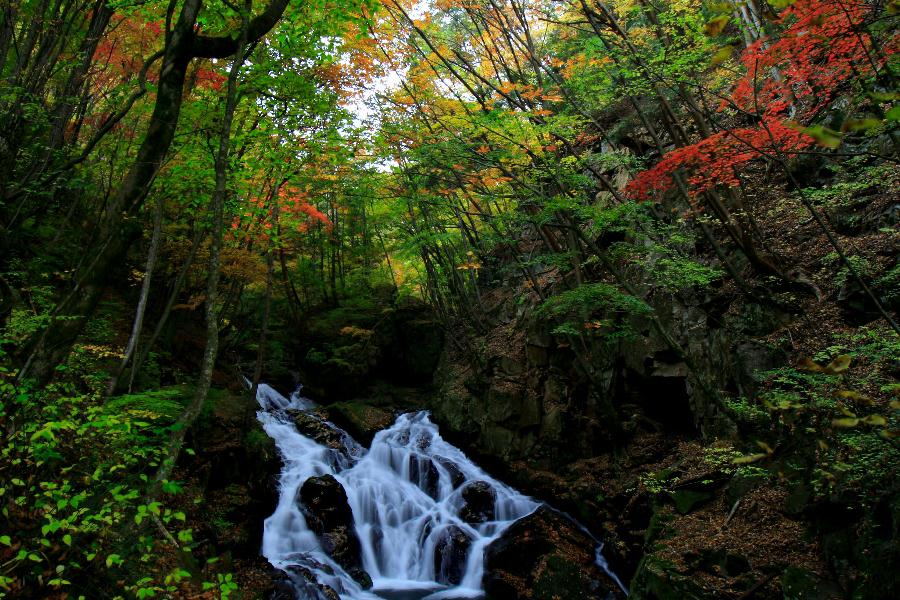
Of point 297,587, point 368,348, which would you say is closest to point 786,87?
point 297,587

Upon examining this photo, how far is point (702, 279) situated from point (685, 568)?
4472 mm

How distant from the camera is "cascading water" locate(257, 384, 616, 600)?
954cm

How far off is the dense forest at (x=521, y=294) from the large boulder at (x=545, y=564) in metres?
0.06

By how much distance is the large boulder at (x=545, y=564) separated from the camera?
28.8 ft

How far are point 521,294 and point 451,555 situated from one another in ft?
28.9

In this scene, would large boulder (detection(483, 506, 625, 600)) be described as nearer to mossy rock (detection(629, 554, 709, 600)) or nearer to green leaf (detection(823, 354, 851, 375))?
mossy rock (detection(629, 554, 709, 600))

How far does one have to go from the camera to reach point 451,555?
10.2m

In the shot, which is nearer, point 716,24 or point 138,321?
point 716,24

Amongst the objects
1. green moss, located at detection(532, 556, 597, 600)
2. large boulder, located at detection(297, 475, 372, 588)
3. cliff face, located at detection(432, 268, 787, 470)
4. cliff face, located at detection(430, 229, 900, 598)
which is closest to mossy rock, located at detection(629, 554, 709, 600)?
cliff face, located at detection(430, 229, 900, 598)

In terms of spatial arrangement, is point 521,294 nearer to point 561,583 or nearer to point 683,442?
point 683,442

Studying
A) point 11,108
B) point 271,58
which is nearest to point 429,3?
point 271,58

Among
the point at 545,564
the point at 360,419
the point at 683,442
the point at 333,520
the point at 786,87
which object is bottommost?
the point at 545,564

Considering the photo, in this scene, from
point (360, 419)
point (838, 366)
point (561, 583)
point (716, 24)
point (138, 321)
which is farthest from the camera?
point (360, 419)

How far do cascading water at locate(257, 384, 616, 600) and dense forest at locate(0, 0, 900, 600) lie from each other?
446mm
